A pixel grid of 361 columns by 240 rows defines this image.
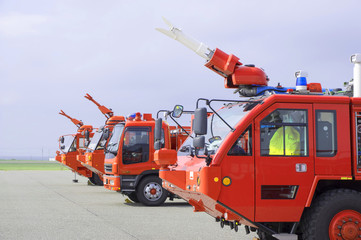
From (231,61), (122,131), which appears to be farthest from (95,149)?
(231,61)

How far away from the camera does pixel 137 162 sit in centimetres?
1756

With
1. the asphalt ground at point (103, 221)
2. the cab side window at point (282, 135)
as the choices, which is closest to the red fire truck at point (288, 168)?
the cab side window at point (282, 135)

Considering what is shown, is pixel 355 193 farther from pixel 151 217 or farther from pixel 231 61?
pixel 151 217

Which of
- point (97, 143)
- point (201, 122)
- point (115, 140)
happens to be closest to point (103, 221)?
point (115, 140)

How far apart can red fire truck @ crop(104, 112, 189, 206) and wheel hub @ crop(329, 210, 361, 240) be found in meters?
9.46

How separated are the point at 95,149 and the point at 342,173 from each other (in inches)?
554

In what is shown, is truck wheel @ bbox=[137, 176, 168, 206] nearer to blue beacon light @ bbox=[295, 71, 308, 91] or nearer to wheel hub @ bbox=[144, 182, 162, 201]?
wheel hub @ bbox=[144, 182, 162, 201]

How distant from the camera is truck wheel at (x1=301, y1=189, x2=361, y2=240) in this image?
7887 mm

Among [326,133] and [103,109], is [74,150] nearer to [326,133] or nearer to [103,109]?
[103,109]

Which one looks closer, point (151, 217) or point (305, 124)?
point (305, 124)

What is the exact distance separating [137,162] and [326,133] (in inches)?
392

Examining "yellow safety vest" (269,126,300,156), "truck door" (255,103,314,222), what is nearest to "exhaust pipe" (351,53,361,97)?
"truck door" (255,103,314,222)

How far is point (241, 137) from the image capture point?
802 centimetres

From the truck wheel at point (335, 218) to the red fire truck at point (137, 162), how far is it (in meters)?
9.33
